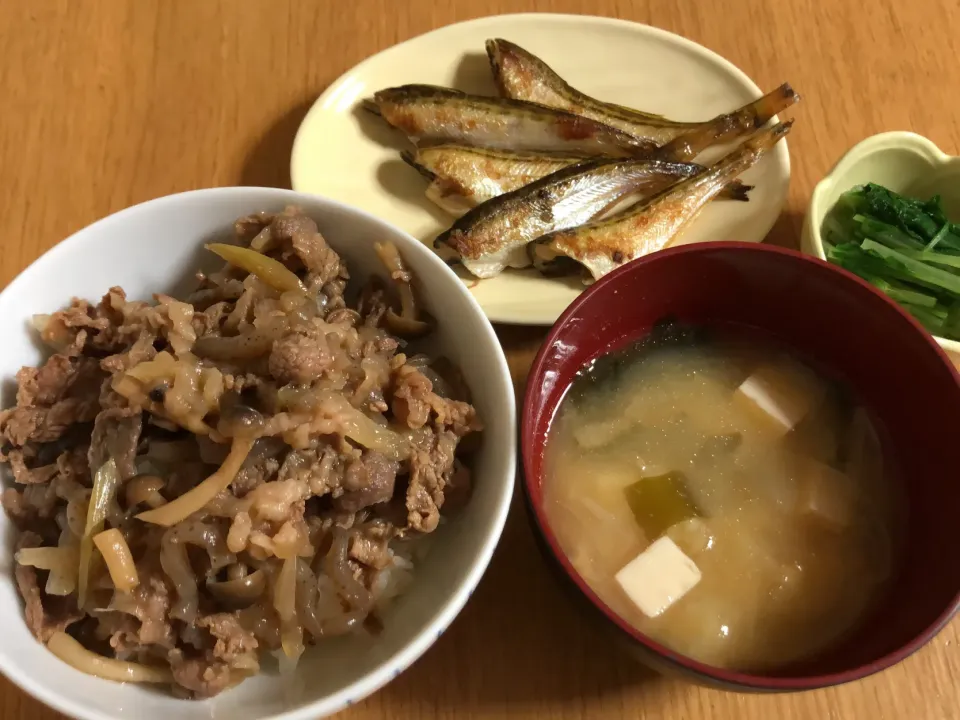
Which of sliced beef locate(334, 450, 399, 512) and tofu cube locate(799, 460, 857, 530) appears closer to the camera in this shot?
sliced beef locate(334, 450, 399, 512)

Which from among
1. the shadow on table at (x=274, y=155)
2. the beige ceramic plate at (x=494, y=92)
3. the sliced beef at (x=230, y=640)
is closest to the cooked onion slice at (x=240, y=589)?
the sliced beef at (x=230, y=640)

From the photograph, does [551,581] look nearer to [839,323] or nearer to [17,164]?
[839,323]

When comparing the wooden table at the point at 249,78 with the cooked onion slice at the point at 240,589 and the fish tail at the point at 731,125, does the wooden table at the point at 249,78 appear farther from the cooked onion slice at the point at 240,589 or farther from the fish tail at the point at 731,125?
the cooked onion slice at the point at 240,589

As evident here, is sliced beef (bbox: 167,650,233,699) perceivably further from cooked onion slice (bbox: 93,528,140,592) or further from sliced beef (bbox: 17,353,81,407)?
sliced beef (bbox: 17,353,81,407)

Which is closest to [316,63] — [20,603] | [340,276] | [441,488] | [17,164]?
[17,164]

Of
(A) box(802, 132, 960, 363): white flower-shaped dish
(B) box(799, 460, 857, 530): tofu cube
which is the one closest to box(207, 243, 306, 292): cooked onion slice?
(B) box(799, 460, 857, 530): tofu cube

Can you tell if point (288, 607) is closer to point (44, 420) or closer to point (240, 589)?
point (240, 589)
